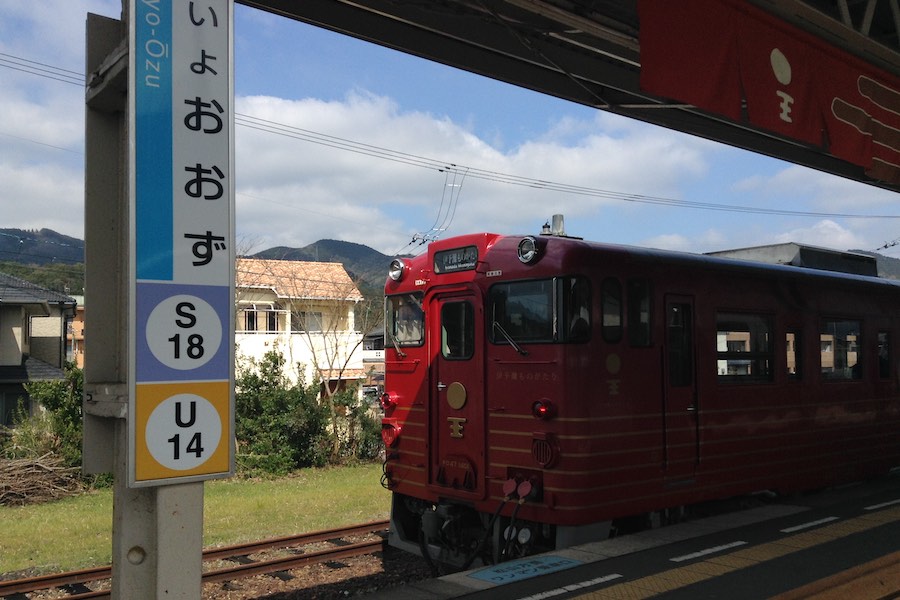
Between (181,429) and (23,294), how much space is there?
23273 millimetres

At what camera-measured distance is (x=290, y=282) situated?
1155 inches

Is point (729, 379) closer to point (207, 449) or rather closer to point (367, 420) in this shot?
point (207, 449)

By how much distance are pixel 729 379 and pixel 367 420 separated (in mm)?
12624

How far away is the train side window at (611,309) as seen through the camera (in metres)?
7.05

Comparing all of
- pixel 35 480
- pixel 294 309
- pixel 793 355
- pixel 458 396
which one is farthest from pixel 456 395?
pixel 294 309

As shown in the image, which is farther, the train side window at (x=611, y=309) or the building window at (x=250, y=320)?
the building window at (x=250, y=320)

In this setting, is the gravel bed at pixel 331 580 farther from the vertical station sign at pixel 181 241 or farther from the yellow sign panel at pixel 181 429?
the vertical station sign at pixel 181 241

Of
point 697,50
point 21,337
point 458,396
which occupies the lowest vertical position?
point 458,396

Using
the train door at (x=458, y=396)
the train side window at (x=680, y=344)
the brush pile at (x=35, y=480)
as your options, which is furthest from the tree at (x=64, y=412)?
the train side window at (x=680, y=344)

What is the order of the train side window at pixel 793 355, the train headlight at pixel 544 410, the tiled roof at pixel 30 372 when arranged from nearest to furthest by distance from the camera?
the train headlight at pixel 544 410
the train side window at pixel 793 355
the tiled roof at pixel 30 372

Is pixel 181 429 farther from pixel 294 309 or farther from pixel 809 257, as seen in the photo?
pixel 294 309

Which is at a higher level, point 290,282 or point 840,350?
point 290,282

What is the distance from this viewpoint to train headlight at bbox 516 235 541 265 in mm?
7070

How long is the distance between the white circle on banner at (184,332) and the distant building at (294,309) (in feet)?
72.3
